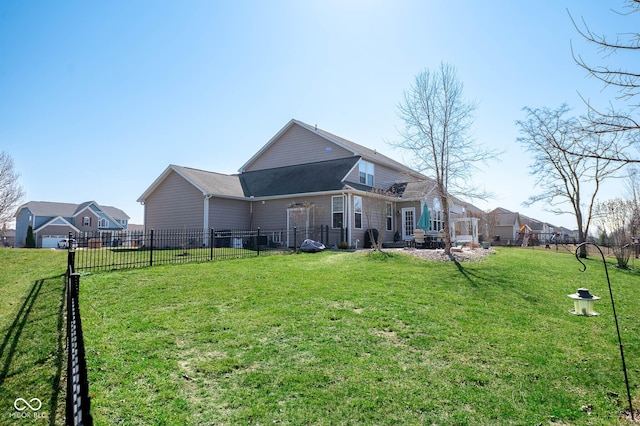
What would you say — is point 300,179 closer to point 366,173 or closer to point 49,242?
point 366,173

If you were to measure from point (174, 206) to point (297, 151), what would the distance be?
27.4ft

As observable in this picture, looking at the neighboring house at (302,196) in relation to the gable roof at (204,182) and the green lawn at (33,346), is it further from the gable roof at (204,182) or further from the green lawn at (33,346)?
the green lawn at (33,346)

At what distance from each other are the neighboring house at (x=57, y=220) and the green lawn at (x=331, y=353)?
3794cm

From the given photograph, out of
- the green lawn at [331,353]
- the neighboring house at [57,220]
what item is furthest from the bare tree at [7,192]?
the green lawn at [331,353]

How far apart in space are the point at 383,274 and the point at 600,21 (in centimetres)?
689

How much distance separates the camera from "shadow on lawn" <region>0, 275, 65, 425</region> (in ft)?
11.8

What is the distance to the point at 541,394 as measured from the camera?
361 cm

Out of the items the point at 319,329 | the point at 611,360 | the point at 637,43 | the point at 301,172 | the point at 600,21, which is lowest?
the point at 611,360

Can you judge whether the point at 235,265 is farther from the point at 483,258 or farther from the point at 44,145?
the point at 44,145

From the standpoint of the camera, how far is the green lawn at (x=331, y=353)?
126 inches

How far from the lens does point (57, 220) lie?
42062 mm

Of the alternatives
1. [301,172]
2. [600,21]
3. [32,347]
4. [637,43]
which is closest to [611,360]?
[637,43]

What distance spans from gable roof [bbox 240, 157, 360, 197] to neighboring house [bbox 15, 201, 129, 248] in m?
24.8

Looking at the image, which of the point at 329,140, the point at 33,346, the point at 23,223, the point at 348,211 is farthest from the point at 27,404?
the point at 23,223
